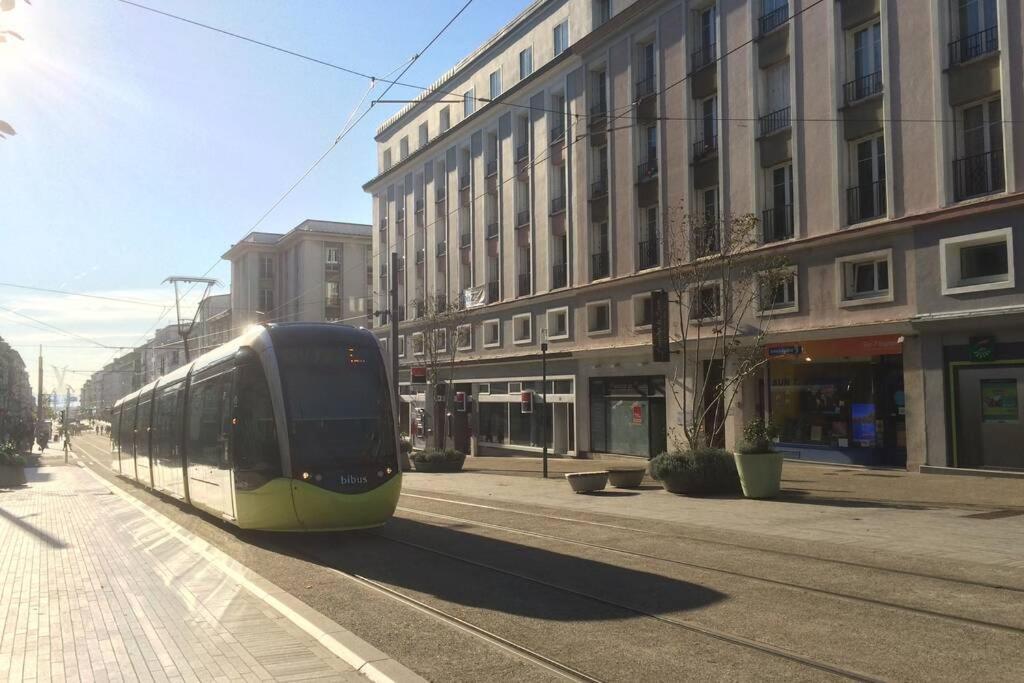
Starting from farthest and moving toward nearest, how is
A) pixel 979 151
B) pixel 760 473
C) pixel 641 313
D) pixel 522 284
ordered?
1. pixel 522 284
2. pixel 641 313
3. pixel 979 151
4. pixel 760 473

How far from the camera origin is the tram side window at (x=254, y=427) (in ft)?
37.6

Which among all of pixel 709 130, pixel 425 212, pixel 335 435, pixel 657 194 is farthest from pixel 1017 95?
pixel 425 212

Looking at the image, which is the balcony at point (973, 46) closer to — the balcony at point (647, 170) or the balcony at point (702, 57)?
the balcony at point (702, 57)

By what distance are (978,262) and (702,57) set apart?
1161 centimetres

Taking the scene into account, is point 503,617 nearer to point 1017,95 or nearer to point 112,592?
point 112,592

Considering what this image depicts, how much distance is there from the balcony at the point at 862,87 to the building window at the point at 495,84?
65.4 feet

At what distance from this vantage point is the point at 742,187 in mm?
25797

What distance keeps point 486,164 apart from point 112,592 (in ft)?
110

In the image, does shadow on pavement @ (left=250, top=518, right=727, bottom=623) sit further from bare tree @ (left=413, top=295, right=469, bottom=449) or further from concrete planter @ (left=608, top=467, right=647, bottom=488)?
bare tree @ (left=413, top=295, right=469, bottom=449)

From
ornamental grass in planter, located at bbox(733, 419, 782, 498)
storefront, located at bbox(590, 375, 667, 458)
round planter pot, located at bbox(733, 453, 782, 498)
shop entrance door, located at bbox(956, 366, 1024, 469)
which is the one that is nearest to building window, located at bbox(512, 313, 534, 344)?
storefront, located at bbox(590, 375, 667, 458)

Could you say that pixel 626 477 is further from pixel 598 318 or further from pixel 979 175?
pixel 598 318

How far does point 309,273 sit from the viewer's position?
7175 cm

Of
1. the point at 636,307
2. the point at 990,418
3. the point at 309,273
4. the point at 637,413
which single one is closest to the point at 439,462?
the point at 637,413

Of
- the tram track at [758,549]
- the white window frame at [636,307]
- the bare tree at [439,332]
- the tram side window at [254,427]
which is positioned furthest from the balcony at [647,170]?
the tram side window at [254,427]
